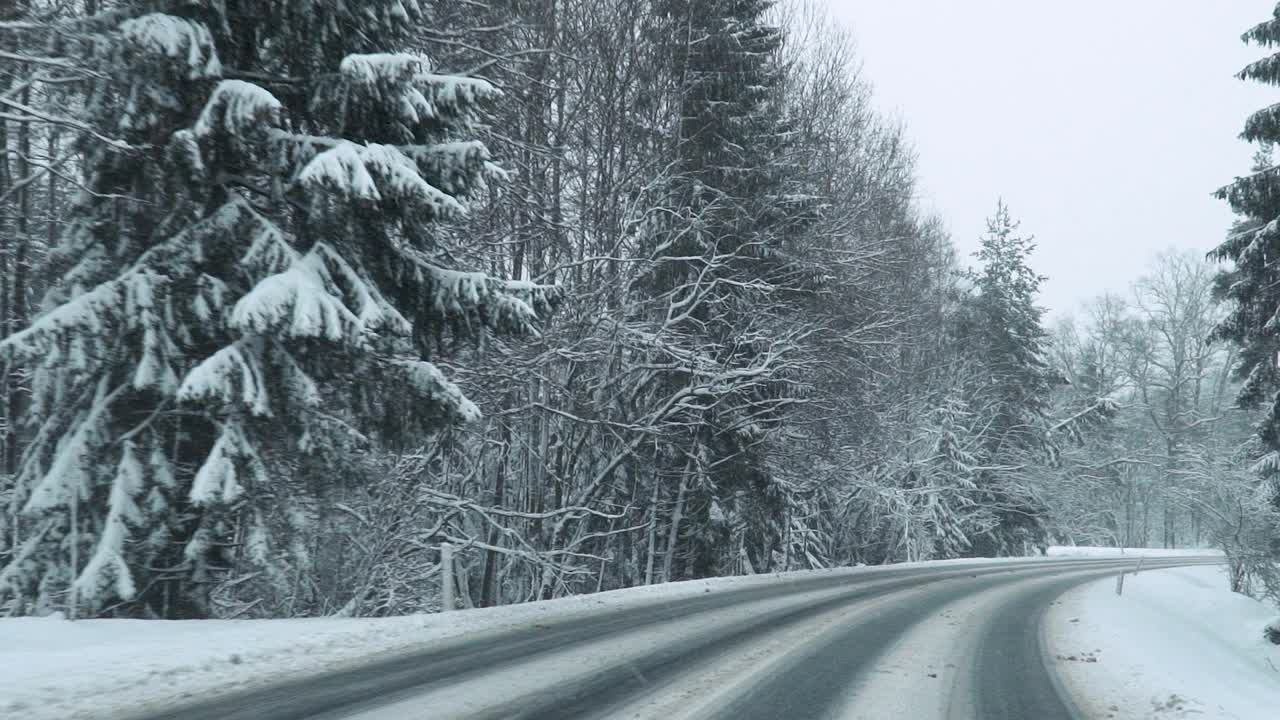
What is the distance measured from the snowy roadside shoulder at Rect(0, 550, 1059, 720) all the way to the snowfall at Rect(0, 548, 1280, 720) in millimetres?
10

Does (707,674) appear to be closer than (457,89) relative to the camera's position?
Yes

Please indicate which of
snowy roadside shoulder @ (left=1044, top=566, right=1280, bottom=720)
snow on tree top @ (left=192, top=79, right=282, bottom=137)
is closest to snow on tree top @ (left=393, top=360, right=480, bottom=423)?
snow on tree top @ (left=192, top=79, right=282, bottom=137)

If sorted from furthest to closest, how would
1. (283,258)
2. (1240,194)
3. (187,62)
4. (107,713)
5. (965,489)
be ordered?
(965,489) → (1240,194) → (283,258) → (187,62) → (107,713)

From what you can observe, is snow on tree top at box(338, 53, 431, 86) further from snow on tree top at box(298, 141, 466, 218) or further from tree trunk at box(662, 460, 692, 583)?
tree trunk at box(662, 460, 692, 583)

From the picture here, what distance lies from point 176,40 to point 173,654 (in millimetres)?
5091

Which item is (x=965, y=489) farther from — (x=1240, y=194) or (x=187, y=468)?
(x=187, y=468)

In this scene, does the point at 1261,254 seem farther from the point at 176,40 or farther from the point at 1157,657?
the point at 176,40

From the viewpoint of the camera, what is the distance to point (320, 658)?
6.41 meters

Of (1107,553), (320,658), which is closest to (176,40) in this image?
(320,658)

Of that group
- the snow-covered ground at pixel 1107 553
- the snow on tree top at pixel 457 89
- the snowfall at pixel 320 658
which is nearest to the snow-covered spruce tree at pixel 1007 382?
the snow-covered ground at pixel 1107 553

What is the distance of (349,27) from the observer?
863 cm

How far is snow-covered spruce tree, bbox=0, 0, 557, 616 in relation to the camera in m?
7.29

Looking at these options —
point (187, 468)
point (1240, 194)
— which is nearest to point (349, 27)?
point (187, 468)

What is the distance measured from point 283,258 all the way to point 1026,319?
37.0 meters
